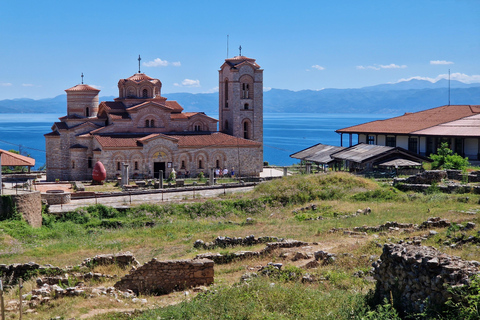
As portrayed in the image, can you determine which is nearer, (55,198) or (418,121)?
(55,198)

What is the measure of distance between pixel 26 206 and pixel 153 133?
23.8 meters

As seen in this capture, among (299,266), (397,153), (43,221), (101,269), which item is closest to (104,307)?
(101,269)

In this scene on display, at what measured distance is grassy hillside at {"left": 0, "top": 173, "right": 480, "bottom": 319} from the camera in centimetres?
1037

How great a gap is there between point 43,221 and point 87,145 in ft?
68.5

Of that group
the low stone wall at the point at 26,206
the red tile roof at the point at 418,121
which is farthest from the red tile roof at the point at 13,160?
the red tile roof at the point at 418,121

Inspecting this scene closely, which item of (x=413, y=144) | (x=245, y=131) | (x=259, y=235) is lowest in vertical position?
(x=259, y=235)

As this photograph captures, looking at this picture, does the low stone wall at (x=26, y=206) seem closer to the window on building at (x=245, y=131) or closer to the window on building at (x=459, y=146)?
the window on building at (x=459, y=146)

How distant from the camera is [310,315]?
31.6 feet

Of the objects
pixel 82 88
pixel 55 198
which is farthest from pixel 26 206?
pixel 82 88

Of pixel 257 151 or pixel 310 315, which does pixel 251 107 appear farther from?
pixel 310 315

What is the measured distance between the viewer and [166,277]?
12.8 meters

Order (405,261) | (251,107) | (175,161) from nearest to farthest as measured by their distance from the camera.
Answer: (405,261) < (175,161) < (251,107)

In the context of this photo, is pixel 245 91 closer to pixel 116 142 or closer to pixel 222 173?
pixel 222 173

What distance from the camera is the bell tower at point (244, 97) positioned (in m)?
48.5
